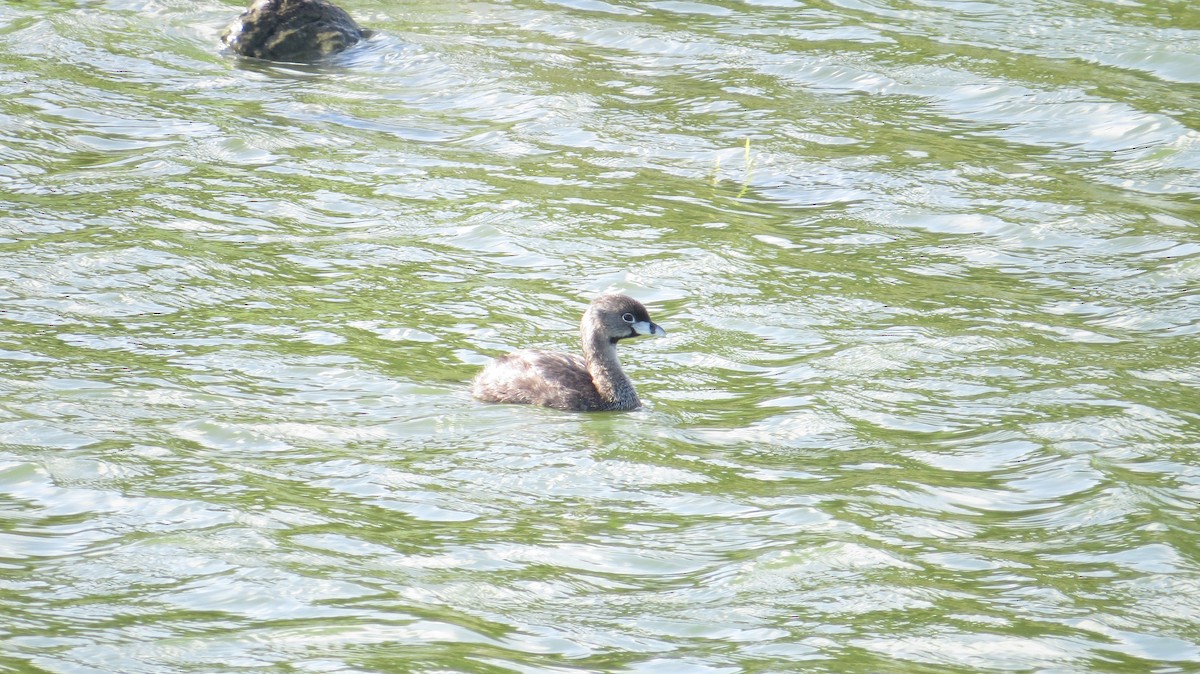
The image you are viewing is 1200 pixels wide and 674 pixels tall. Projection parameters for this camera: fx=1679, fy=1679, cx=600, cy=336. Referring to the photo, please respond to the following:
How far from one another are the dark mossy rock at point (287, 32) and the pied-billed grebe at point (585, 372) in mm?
8126

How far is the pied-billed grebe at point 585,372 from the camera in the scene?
962 cm

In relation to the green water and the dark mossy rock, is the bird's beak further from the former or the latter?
the dark mossy rock

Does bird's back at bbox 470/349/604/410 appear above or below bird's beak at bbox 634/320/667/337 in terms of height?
below

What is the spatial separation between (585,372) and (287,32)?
8379 millimetres

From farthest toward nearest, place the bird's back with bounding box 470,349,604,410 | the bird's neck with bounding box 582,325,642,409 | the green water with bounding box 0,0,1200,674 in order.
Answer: the bird's neck with bounding box 582,325,642,409 < the bird's back with bounding box 470,349,604,410 < the green water with bounding box 0,0,1200,674

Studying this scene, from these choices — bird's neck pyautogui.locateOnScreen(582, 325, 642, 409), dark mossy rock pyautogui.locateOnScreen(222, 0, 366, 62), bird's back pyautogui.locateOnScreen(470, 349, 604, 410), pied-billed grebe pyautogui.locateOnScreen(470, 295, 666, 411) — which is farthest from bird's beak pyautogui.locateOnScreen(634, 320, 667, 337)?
dark mossy rock pyautogui.locateOnScreen(222, 0, 366, 62)

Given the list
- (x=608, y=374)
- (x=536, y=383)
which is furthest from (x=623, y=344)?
Answer: (x=536, y=383)

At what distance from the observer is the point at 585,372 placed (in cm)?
999

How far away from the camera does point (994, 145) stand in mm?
14352

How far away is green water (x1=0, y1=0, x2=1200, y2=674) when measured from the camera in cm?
698

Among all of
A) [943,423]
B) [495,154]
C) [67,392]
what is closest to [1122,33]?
[495,154]

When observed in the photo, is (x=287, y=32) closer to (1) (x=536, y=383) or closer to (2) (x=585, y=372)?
(2) (x=585, y=372)

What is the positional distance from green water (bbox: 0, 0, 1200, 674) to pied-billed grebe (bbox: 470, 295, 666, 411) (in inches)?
8.5

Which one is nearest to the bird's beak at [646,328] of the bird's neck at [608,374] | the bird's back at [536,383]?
the bird's neck at [608,374]
